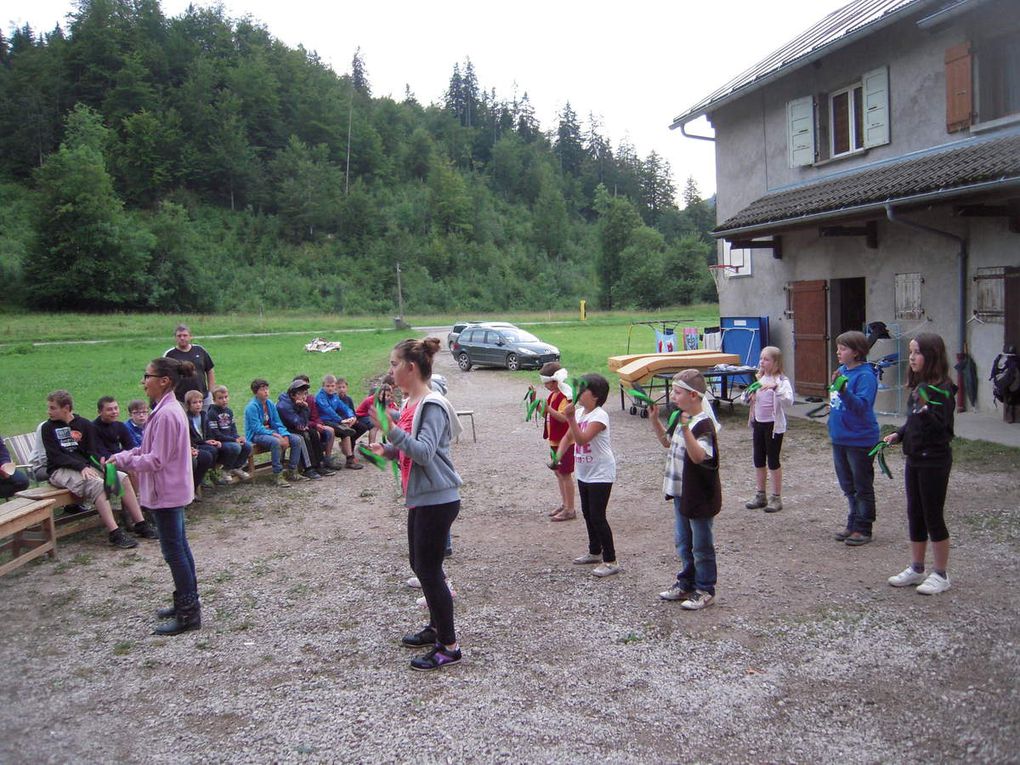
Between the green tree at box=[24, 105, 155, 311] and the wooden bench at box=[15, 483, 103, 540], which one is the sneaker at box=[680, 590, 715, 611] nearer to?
the wooden bench at box=[15, 483, 103, 540]

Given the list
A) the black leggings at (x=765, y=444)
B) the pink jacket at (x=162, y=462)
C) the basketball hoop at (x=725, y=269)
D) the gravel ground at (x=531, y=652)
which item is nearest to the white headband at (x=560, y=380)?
the gravel ground at (x=531, y=652)

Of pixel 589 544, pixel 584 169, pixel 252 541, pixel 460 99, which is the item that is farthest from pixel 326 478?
pixel 460 99

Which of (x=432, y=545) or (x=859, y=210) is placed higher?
(x=859, y=210)

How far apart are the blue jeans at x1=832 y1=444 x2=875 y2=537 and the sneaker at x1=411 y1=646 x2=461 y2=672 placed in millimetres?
3596

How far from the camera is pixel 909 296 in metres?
12.4

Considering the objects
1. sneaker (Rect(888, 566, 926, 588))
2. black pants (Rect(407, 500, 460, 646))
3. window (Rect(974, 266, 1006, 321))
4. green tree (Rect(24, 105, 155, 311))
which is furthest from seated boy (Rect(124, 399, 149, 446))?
green tree (Rect(24, 105, 155, 311))

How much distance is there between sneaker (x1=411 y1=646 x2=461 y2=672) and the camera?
4.23 m

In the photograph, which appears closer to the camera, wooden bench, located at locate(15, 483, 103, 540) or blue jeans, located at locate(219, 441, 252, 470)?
wooden bench, located at locate(15, 483, 103, 540)

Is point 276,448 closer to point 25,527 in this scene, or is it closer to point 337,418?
point 337,418

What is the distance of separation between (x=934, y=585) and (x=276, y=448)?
6953mm

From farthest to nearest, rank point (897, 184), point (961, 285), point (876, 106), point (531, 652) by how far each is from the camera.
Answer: point (876, 106) → point (961, 285) → point (897, 184) → point (531, 652)

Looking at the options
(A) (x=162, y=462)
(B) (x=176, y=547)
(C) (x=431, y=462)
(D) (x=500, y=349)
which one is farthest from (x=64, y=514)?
(D) (x=500, y=349)

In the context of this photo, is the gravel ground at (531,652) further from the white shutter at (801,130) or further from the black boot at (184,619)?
the white shutter at (801,130)

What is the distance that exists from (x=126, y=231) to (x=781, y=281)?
2274 inches
